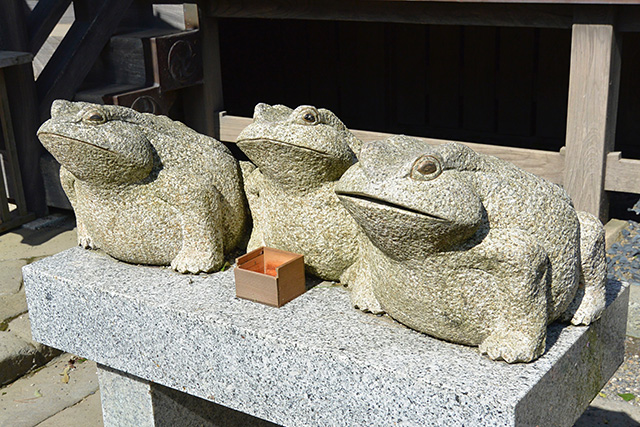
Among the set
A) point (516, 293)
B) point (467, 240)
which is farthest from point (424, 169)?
point (516, 293)

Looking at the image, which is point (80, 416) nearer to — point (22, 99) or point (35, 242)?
point (35, 242)

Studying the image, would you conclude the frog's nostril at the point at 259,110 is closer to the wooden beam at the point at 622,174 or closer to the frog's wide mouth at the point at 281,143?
the frog's wide mouth at the point at 281,143

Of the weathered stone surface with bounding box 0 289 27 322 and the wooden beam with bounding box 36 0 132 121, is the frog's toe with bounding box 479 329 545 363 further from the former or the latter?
the wooden beam with bounding box 36 0 132 121

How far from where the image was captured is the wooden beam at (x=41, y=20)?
5.92 meters

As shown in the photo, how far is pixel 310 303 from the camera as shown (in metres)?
2.79

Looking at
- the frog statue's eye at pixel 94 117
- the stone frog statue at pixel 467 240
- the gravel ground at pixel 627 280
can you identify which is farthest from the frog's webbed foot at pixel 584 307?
the frog statue's eye at pixel 94 117

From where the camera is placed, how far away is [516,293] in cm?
228

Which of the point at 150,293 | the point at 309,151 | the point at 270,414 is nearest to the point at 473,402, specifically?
the point at 270,414

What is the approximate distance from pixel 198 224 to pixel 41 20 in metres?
3.77

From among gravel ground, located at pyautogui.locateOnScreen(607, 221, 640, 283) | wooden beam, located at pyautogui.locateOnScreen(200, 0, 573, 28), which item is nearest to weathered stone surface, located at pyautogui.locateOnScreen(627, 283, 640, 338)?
gravel ground, located at pyautogui.locateOnScreen(607, 221, 640, 283)

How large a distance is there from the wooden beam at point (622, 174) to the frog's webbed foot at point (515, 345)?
2716mm

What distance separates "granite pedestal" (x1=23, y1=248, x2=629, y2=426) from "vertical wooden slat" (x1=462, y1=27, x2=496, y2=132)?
4.82m

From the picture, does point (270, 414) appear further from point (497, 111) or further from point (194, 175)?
point (497, 111)

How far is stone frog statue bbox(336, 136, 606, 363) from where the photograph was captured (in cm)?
219
